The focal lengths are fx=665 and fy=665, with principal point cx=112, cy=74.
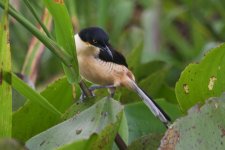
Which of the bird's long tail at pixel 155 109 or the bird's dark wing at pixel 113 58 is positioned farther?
the bird's dark wing at pixel 113 58

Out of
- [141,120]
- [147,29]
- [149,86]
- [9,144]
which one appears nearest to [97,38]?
[141,120]

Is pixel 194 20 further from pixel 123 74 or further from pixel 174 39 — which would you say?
pixel 123 74

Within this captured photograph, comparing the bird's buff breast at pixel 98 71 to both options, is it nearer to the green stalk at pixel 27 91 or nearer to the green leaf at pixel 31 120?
the green leaf at pixel 31 120

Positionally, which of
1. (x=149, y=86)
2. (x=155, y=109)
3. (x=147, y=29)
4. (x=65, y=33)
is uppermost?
(x=65, y=33)

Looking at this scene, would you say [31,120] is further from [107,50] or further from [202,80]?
[202,80]

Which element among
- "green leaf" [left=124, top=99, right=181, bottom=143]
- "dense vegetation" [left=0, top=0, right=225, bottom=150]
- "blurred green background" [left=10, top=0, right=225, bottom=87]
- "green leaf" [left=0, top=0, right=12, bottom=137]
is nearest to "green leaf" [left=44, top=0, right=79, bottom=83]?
"dense vegetation" [left=0, top=0, right=225, bottom=150]

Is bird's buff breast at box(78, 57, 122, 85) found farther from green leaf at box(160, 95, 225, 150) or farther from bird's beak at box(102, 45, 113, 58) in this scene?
green leaf at box(160, 95, 225, 150)

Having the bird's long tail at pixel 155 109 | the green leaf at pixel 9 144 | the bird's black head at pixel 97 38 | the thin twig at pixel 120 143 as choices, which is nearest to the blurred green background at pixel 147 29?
the bird's black head at pixel 97 38
